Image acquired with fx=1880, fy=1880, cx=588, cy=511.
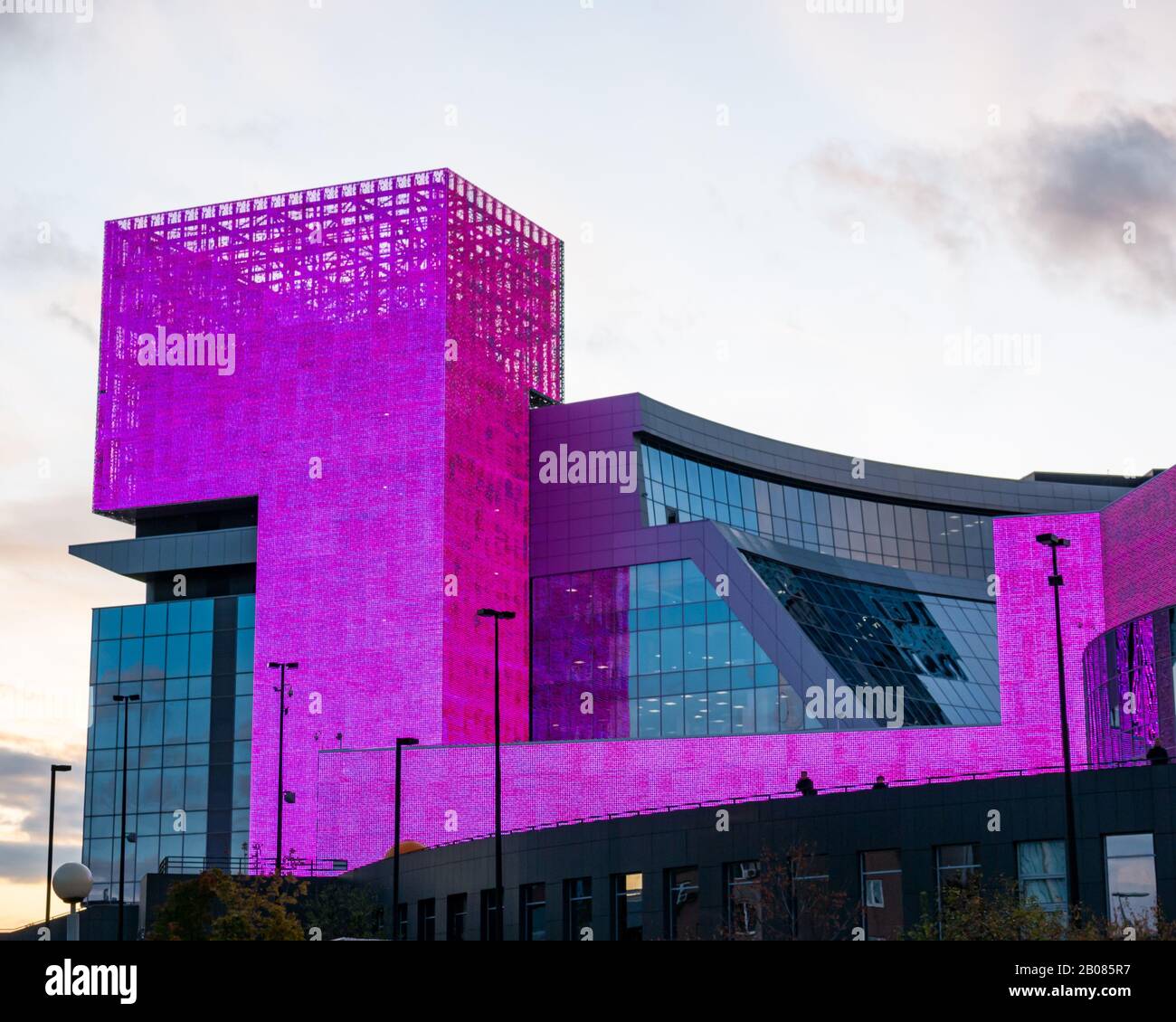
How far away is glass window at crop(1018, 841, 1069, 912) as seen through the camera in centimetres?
5559

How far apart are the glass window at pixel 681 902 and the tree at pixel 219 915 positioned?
14.5m

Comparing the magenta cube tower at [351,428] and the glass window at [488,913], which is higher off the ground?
the magenta cube tower at [351,428]

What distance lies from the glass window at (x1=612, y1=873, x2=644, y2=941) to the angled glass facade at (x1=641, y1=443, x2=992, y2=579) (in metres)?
45.7

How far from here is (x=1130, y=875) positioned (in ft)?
178

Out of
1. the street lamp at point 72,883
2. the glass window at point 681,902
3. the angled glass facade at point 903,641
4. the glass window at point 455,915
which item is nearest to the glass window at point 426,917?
the glass window at point 455,915

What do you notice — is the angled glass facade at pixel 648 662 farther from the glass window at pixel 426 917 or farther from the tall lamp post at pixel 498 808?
the tall lamp post at pixel 498 808

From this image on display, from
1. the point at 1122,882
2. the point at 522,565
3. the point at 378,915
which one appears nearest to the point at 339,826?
the point at 378,915

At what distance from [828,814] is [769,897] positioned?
129 inches

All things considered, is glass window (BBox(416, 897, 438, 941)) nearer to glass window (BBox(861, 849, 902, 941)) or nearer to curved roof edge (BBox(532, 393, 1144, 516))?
glass window (BBox(861, 849, 902, 941))

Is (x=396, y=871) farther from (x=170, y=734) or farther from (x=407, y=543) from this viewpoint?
(x=170, y=734)

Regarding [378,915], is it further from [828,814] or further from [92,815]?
[92,815]

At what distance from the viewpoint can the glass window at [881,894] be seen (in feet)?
191

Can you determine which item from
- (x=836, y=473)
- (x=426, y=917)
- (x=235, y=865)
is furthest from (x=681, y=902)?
(x=836, y=473)

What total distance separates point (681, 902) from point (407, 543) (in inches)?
1722
